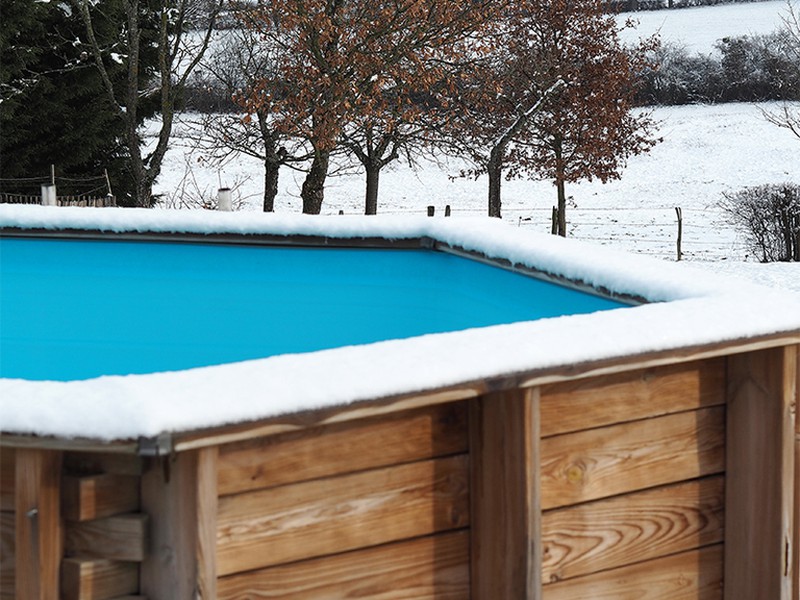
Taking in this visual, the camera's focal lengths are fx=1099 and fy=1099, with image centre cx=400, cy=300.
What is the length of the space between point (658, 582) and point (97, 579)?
1526mm

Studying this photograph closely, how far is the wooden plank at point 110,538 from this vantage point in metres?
2.24

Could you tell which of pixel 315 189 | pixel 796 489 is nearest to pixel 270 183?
pixel 315 189

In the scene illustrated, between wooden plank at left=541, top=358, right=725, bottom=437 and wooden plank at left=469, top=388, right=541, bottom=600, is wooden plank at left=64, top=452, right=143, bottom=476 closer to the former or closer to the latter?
wooden plank at left=469, top=388, right=541, bottom=600

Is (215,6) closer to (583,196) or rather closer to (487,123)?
(487,123)

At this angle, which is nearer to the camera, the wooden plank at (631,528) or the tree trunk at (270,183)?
the wooden plank at (631,528)

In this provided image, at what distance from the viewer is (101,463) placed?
224cm

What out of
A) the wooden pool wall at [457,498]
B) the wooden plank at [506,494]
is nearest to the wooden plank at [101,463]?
the wooden pool wall at [457,498]

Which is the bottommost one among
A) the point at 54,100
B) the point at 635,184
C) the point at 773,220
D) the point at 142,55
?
the point at 773,220

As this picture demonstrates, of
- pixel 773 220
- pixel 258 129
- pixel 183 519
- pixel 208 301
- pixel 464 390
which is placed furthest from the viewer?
pixel 258 129

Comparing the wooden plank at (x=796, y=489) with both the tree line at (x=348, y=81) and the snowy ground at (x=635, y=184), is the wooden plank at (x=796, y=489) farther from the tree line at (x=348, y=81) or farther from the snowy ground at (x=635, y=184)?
the snowy ground at (x=635, y=184)

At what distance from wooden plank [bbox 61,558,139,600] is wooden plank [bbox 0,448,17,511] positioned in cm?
18

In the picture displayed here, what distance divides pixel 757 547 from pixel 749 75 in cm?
3895

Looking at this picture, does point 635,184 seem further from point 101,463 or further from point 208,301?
point 101,463

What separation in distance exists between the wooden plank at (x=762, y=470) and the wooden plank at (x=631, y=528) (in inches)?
2.9
